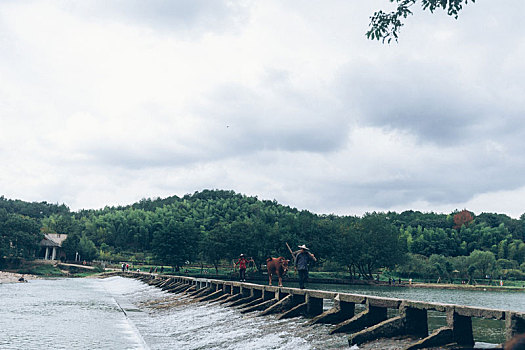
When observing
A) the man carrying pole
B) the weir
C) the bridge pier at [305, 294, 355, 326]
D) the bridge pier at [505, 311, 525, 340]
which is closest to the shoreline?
the weir

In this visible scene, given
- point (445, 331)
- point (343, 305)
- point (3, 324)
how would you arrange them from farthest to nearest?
1. point (3, 324)
2. point (343, 305)
3. point (445, 331)

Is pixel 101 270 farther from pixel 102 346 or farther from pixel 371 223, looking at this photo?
pixel 102 346

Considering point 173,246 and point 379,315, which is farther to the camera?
point 173,246

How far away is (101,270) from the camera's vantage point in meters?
106

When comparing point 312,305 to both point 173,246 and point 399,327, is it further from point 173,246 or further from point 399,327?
point 173,246

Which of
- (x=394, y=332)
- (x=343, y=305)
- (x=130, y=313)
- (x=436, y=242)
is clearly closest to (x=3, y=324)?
(x=130, y=313)

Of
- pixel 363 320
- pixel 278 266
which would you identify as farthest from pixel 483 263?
pixel 363 320

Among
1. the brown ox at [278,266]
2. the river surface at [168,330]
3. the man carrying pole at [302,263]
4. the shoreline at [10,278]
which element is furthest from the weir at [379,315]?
the shoreline at [10,278]

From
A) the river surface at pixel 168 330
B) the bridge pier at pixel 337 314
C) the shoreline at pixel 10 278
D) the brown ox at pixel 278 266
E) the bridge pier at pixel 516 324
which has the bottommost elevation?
the shoreline at pixel 10 278

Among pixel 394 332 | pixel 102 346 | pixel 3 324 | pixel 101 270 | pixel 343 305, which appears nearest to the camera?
pixel 394 332

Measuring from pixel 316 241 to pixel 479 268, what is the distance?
38.0 m

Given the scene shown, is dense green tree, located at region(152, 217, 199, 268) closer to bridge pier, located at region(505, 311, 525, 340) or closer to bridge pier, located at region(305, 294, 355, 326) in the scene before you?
bridge pier, located at region(305, 294, 355, 326)

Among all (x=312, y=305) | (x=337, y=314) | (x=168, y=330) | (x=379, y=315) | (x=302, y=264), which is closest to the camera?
(x=379, y=315)

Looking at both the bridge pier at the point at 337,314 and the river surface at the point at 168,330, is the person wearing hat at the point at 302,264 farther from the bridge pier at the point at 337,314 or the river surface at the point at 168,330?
the bridge pier at the point at 337,314
